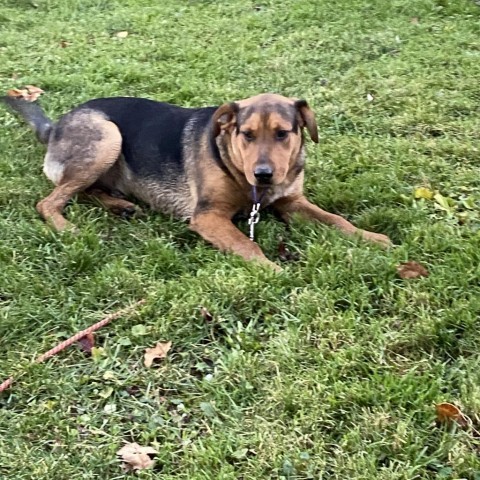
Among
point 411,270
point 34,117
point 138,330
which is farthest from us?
point 34,117

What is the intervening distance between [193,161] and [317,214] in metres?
0.90

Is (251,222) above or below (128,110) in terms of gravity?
below

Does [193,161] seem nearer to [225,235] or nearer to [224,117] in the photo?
[224,117]

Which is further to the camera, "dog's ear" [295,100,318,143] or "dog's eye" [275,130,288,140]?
"dog's ear" [295,100,318,143]

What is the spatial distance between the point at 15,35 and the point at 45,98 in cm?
218

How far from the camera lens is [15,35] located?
838 cm

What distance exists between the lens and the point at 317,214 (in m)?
4.69

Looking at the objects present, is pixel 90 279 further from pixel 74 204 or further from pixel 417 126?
pixel 417 126

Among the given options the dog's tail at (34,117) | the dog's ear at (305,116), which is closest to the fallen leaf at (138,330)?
the dog's ear at (305,116)

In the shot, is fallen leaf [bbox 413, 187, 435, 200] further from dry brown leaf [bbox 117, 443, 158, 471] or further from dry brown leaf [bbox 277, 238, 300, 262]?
dry brown leaf [bbox 117, 443, 158, 471]

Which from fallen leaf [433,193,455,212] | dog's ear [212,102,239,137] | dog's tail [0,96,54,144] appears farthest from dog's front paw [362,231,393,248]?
dog's tail [0,96,54,144]

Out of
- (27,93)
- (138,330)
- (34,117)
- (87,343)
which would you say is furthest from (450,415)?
(27,93)

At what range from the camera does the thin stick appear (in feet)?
11.0

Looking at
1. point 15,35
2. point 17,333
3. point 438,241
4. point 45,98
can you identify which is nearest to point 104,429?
point 17,333
